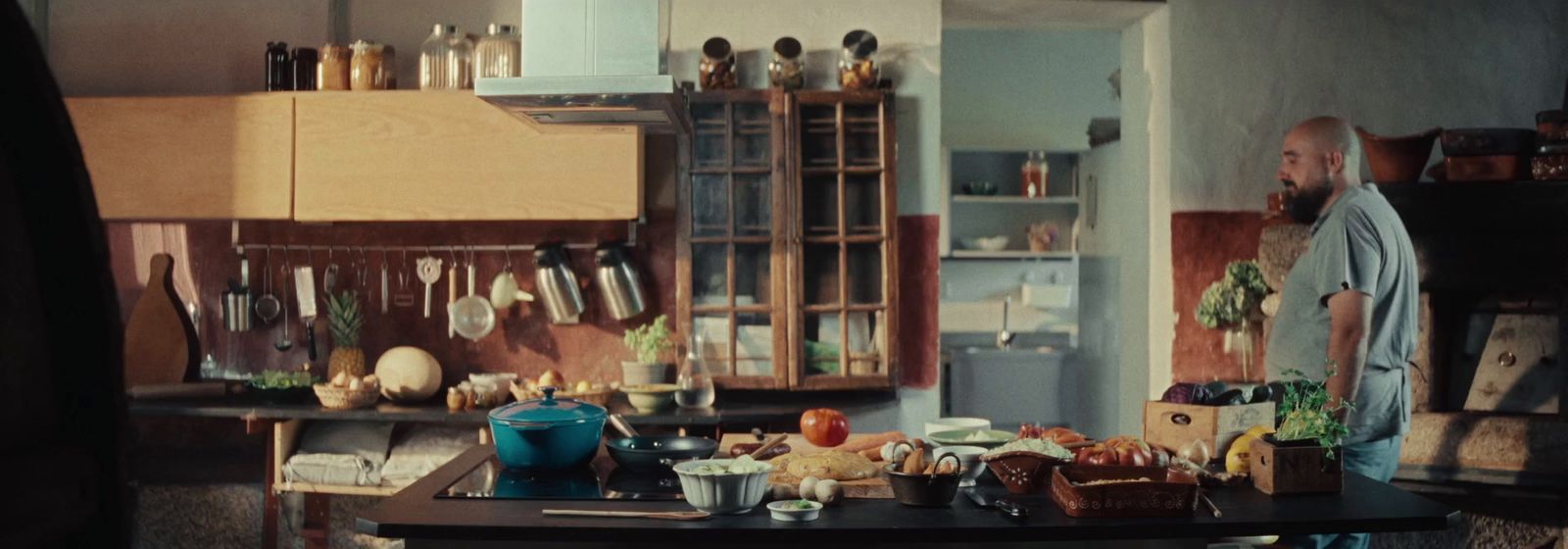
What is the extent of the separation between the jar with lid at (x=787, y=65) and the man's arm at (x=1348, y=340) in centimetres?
219

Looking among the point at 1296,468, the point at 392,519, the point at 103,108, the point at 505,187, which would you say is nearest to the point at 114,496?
the point at 392,519

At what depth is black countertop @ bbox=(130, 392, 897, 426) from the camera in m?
4.32

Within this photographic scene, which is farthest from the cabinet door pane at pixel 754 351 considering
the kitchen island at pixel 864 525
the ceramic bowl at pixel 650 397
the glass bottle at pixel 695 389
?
the kitchen island at pixel 864 525

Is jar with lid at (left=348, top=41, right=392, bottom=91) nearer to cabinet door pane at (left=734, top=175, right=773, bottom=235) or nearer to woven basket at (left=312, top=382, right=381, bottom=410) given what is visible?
woven basket at (left=312, top=382, right=381, bottom=410)

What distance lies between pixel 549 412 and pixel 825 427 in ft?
2.41

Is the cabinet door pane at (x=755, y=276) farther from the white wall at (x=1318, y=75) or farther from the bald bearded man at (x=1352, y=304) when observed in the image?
the bald bearded man at (x=1352, y=304)

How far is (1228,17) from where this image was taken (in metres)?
5.00

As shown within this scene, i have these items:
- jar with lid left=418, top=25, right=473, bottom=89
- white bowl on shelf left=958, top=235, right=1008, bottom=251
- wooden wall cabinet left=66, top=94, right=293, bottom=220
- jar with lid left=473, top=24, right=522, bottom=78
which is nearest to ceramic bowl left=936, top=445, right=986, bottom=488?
jar with lid left=473, top=24, right=522, bottom=78

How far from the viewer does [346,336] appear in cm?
495

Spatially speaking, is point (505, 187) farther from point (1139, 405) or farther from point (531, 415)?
point (1139, 405)

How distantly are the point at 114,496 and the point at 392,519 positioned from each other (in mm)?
2111

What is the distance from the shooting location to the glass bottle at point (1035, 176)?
8258mm

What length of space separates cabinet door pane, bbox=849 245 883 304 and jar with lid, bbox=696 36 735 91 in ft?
2.71

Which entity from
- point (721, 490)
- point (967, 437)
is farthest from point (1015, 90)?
point (721, 490)
